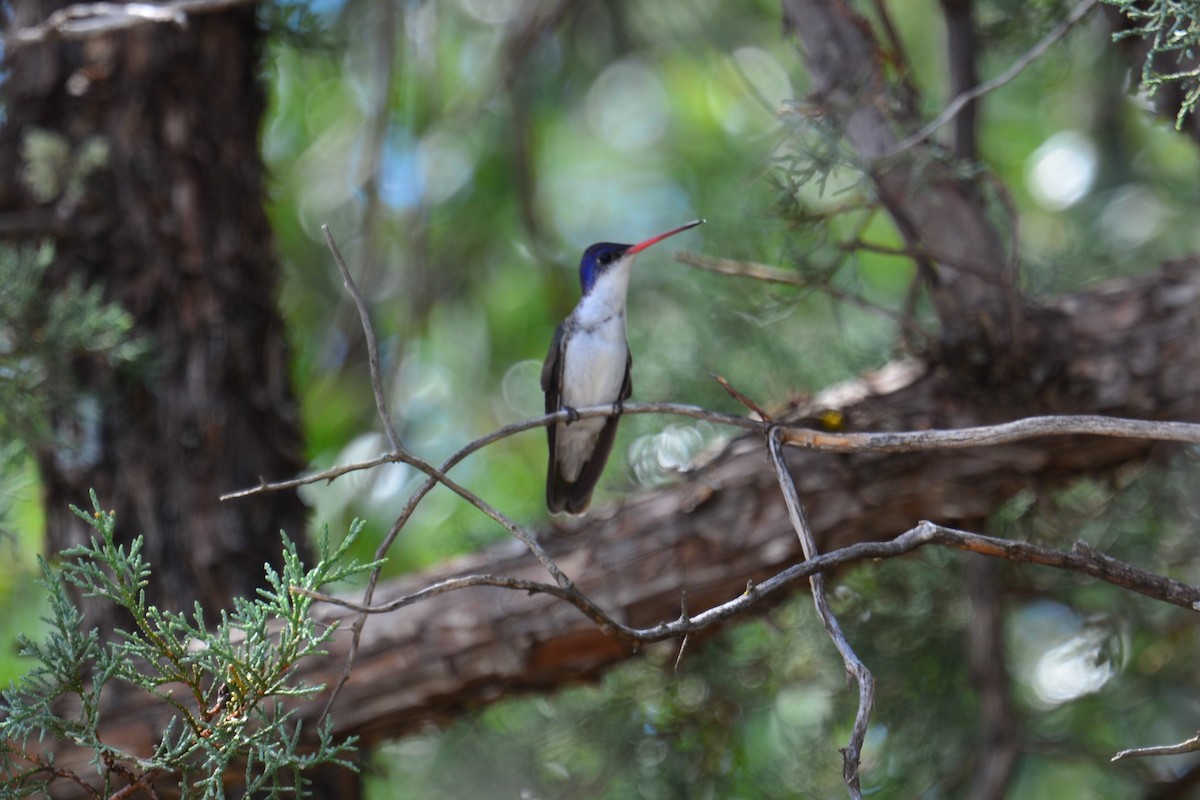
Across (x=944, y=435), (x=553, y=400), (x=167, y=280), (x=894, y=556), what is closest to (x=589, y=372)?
(x=553, y=400)

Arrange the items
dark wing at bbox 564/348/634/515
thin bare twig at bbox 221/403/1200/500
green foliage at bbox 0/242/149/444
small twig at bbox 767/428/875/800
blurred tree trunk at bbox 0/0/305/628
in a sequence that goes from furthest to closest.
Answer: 1. dark wing at bbox 564/348/634/515
2. blurred tree trunk at bbox 0/0/305/628
3. green foliage at bbox 0/242/149/444
4. thin bare twig at bbox 221/403/1200/500
5. small twig at bbox 767/428/875/800

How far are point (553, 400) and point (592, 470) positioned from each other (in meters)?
0.38

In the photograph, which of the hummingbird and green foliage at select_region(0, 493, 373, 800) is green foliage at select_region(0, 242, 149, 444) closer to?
the hummingbird

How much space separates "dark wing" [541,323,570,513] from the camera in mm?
3762

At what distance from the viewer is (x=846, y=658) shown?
5.80ft

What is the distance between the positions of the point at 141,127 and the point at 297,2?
723 millimetres

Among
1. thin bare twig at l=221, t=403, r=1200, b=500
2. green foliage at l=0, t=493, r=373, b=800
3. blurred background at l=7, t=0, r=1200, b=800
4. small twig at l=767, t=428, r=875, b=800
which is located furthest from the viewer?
blurred background at l=7, t=0, r=1200, b=800

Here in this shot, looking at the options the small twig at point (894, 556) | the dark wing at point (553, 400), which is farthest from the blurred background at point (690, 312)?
the small twig at point (894, 556)

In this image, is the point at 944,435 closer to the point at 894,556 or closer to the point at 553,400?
the point at 894,556

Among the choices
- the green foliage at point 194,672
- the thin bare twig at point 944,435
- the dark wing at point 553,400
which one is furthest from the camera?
the dark wing at point 553,400

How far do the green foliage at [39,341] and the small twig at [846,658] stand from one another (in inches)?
81.0

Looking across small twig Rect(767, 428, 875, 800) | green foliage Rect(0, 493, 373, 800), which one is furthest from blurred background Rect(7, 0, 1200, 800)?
green foliage Rect(0, 493, 373, 800)

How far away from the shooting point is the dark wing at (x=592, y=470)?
3621 mm

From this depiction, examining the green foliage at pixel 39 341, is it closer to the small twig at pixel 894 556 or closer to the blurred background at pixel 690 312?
the blurred background at pixel 690 312
